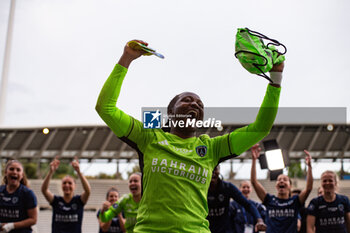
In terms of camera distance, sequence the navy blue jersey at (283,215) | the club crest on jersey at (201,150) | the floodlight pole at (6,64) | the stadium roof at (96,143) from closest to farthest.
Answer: the club crest on jersey at (201,150) → the navy blue jersey at (283,215) → the floodlight pole at (6,64) → the stadium roof at (96,143)

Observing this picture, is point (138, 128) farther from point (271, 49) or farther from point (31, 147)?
point (31, 147)

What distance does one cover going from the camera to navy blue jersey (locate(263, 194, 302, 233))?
24.1ft

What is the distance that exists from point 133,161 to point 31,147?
729cm

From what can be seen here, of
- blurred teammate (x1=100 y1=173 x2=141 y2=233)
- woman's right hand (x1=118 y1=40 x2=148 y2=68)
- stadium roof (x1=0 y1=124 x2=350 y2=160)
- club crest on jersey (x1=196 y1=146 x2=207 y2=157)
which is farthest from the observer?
stadium roof (x1=0 y1=124 x2=350 y2=160)

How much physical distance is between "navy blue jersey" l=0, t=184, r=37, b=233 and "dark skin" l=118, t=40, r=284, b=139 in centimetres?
396

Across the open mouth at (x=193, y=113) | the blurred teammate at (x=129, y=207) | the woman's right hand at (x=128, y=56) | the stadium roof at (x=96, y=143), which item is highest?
the woman's right hand at (x=128, y=56)

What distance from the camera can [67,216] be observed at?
332 inches

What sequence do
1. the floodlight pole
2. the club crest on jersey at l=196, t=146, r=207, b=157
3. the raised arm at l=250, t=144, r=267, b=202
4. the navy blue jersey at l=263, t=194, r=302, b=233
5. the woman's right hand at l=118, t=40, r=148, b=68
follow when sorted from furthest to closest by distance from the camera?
the floodlight pole → the navy blue jersey at l=263, t=194, r=302, b=233 → the raised arm at l=250, t=144, r=267, b=202 → the club crest on jersey at l=196, t=146, r=207, b=157 → the woman's right hand at l=118, t=40, r=148, b=68

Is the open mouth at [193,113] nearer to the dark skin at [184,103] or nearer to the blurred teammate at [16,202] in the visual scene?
the dark skin at [184,103]

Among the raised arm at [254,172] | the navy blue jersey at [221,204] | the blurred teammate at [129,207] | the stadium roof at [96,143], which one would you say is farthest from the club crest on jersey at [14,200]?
the stadium roof at [96,143]

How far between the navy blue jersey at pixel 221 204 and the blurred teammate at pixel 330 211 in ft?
5.94

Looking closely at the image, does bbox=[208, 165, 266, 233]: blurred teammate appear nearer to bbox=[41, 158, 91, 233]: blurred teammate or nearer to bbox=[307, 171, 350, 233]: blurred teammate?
bbox=[307, 171, 350, 233]: blurred teammate

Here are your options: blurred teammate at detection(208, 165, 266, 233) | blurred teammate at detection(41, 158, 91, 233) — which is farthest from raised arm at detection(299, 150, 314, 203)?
blurred teammate at detection(41, 158, 91, 233)

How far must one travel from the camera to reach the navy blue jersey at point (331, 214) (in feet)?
22.9
